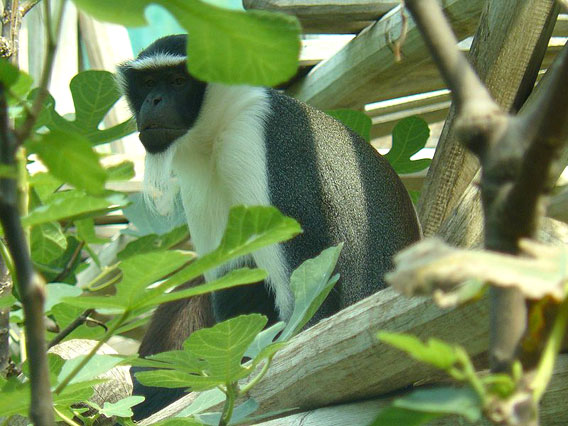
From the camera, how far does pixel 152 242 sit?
2.48 metres

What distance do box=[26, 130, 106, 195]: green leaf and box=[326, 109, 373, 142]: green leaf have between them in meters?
2.60

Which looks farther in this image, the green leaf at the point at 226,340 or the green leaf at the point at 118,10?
the green leaf at the point at 226,340

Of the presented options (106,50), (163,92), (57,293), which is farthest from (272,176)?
(106,50)

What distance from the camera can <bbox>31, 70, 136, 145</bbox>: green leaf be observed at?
1.50m

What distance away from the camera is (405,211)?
2.91 meters

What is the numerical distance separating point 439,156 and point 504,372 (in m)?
2.34

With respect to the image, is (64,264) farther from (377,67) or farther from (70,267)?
(377,67)

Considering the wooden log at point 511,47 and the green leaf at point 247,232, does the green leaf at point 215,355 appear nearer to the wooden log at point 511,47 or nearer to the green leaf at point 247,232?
the green leaf at point 247,232

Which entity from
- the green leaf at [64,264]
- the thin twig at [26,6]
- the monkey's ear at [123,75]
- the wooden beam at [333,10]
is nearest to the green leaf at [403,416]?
the thin twig at [26,6]

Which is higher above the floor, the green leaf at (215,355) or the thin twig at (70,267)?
the green leaf at (215,355)

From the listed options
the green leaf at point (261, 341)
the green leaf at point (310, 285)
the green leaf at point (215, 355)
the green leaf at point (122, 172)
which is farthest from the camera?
the green leaf at point (261, 341)

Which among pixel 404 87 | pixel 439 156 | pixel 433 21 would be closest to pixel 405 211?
pixel 439 156

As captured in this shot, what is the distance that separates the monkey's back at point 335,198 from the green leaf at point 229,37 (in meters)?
2.14

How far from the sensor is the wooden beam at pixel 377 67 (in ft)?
9.72
